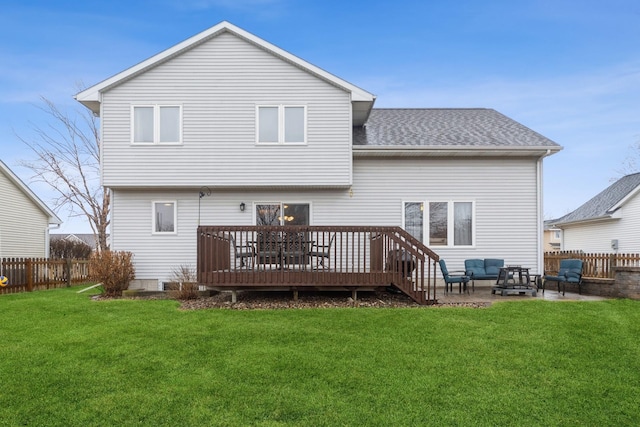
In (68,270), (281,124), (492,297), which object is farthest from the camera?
(68,270)

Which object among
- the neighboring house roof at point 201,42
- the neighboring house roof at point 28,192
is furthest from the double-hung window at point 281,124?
the neighboring house roof at point 28,192

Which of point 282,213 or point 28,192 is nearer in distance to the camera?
point 282,213

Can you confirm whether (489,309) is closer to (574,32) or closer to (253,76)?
(253,76)

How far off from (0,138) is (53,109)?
3.23 metres

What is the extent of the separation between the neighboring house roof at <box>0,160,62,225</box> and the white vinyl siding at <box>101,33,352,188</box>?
31.3 feet

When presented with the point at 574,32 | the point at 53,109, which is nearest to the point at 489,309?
the point at 574,32

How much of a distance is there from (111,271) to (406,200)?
832 cm

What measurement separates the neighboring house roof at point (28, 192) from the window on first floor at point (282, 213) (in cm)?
1269

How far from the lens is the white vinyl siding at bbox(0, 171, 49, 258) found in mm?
18734

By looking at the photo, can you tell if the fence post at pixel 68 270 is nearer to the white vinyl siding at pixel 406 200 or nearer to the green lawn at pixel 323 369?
the white vinyl siding at pixel 406 200

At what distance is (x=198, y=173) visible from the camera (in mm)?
12242

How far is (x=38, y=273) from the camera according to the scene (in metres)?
15.9

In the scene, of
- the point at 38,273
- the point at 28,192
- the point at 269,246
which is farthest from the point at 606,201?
the point at 28,192

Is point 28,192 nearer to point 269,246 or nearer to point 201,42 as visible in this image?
point 201,42
